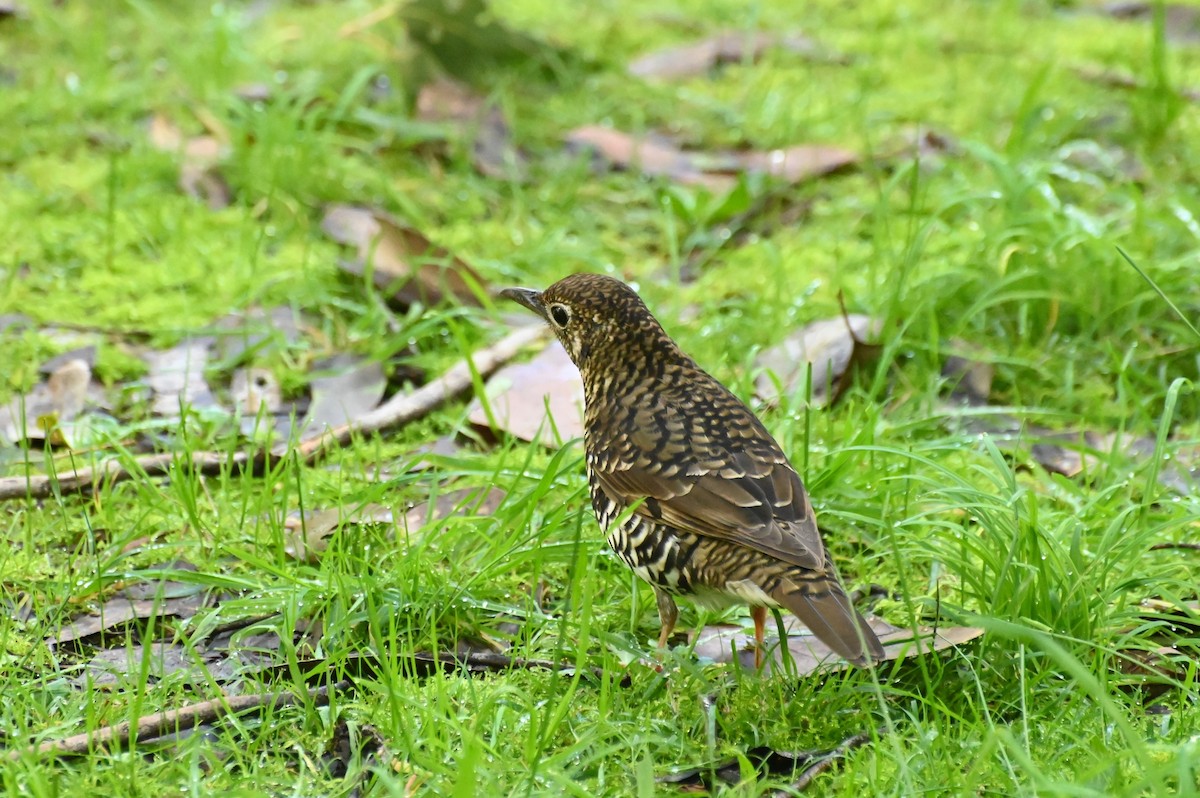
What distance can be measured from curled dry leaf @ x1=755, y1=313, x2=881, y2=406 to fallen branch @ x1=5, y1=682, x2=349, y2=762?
206 centimetres

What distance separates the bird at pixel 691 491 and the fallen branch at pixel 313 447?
753 millimetres

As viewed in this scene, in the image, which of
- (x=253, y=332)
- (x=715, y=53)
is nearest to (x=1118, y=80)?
(x=715, y=53)

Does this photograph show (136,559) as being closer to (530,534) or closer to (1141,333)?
(530,534)

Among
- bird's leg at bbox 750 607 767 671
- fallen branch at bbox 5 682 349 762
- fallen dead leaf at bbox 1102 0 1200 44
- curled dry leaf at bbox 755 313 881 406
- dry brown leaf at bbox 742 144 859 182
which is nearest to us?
fallen branch at bbox 5 682 349 762

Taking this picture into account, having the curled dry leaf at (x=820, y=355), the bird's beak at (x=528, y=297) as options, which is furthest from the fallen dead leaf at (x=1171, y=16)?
the bird's beak at (x=528, y=297)

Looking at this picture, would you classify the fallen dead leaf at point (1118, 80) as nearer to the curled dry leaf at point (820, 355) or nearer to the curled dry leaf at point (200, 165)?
the curled dry leaf at point (820, 355)

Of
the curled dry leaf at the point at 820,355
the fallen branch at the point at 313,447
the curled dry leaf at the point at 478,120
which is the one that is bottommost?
the fallen branch at the point at 313,447

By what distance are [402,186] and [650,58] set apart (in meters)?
2.18

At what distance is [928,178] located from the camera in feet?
21.4

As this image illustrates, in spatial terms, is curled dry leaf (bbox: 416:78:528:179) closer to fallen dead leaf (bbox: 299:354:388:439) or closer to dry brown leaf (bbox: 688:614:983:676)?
fallen dead leaf (bbox: 299:354:388:439)

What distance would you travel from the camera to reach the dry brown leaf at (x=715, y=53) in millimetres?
8109

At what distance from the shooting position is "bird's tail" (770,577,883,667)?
3.24 m

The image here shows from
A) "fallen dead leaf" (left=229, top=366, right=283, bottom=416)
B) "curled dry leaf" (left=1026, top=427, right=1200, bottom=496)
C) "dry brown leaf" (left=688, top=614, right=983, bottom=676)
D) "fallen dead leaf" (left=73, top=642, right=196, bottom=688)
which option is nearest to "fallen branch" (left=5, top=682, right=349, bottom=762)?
"fallen dead leaf" (left=73, top=642, right=196, bottom=688)

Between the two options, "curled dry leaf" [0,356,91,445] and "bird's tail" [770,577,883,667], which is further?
"curled dry leaf" [0,356,91,445]
